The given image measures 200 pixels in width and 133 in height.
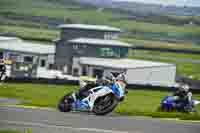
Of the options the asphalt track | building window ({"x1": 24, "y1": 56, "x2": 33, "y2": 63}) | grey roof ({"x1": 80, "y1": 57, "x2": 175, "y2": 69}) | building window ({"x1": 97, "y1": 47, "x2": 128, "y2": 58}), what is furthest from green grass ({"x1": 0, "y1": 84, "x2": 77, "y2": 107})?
building window ({"x1": 97, "y1": 47, "x2": 128, "y2": 58})

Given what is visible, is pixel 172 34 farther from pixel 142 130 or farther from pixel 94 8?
pixel 142 130

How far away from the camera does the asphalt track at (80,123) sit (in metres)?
8.12

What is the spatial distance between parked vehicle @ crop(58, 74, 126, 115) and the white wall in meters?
20.5

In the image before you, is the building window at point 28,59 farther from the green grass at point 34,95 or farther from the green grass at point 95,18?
the green grass at point 34,95

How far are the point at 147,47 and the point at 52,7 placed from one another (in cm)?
1090

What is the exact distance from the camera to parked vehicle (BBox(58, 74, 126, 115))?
11.2 meters

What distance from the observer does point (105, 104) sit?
1116 cm

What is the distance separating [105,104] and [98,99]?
215mm

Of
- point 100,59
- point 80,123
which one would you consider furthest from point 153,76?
point 80,123

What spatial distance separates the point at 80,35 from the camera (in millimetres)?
45438

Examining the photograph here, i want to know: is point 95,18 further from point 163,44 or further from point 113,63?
point 113,63

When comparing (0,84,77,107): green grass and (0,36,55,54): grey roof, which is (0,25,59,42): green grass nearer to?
(0,36,55,54): grey roof

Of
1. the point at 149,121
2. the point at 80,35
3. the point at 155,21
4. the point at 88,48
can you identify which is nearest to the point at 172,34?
the point at 155,21

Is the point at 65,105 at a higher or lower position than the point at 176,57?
lower
